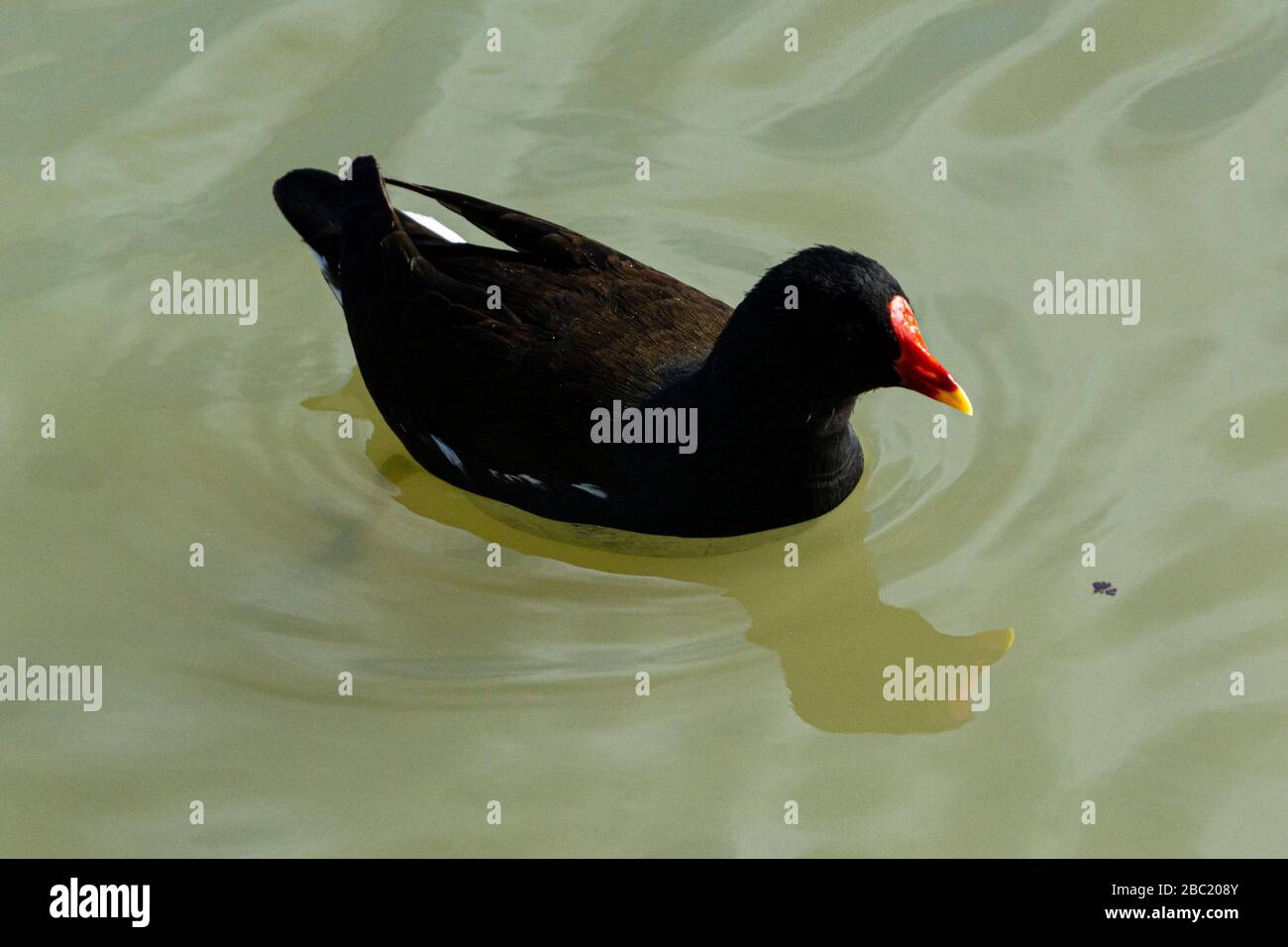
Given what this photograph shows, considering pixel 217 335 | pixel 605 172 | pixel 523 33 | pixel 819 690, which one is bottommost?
pixel 819 690

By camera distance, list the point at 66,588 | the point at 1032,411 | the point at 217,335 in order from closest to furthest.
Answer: the point at 66,588 → the point at 1032,411 → the point at 217,335

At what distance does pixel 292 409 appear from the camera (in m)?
7.07

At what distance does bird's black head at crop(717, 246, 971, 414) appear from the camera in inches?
232

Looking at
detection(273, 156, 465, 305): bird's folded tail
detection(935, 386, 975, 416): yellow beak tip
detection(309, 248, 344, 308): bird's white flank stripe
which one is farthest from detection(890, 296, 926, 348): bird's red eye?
detection(309, 248, 344, 308): bird's white flank stripe

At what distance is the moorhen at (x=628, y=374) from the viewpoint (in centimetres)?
598

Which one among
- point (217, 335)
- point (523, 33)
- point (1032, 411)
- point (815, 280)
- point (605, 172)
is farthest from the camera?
point (523, 33)

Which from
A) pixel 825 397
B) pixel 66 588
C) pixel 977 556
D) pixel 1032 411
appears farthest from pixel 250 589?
pixel 1032 411

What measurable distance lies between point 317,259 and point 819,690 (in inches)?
113

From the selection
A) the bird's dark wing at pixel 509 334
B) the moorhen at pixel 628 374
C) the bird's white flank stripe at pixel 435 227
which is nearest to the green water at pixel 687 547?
the moorhen at pixel 628 374

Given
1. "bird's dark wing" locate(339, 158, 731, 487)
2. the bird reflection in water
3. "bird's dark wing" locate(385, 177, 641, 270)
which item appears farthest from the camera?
"bird's dark wing" locate(385, 177, 641, 270)

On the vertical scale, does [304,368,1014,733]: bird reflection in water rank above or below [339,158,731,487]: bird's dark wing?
below

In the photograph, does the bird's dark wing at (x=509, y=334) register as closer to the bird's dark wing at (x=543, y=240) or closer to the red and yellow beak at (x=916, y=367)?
the bird's dark wing at (x=543, y=240)

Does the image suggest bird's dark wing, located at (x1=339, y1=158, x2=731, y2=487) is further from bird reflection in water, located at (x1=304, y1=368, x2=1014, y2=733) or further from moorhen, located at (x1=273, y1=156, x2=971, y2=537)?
bird reflection in water, located at (x1=304, y1=368, x2=1014, y2=733)

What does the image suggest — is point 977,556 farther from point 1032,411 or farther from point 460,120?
point 460,120
